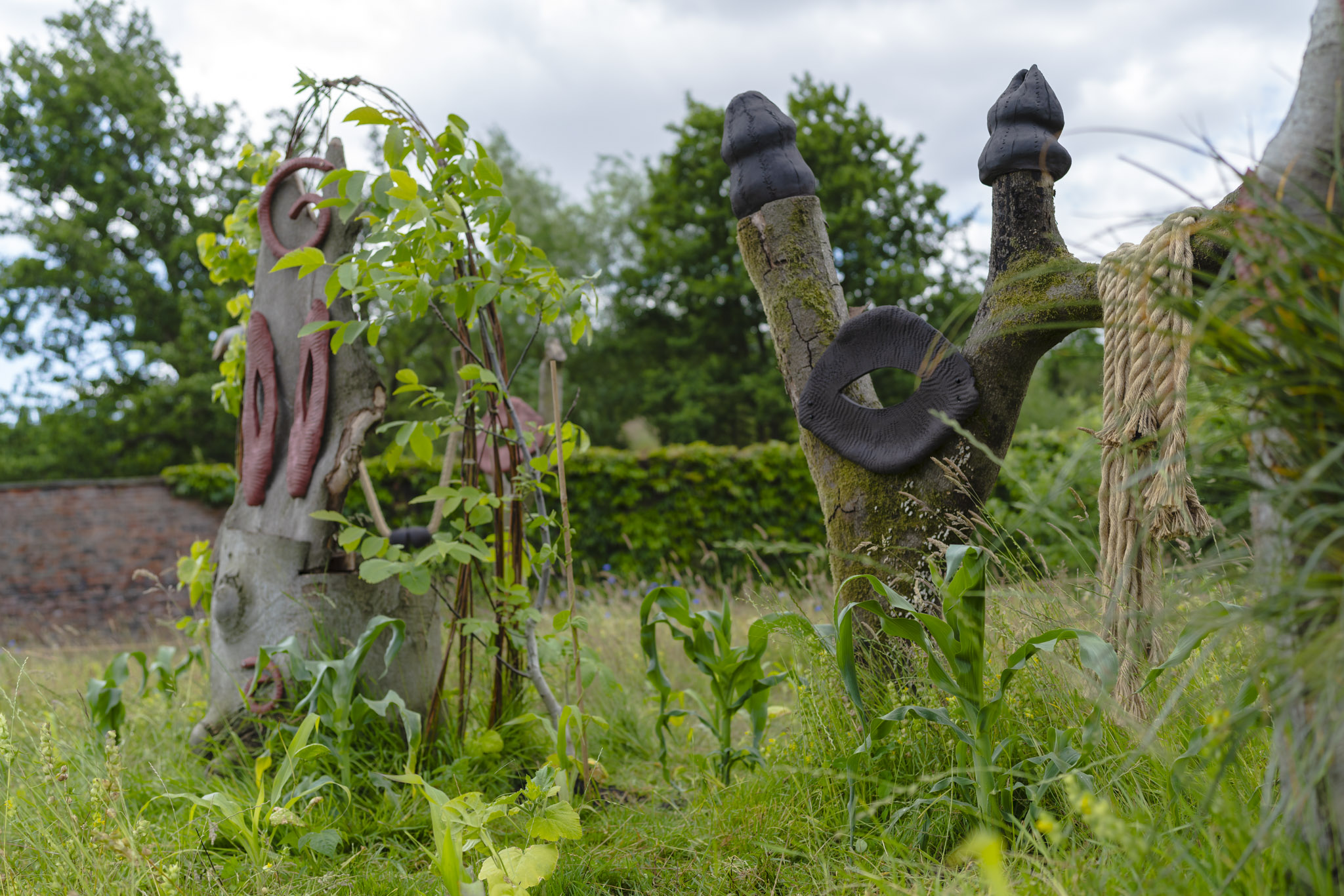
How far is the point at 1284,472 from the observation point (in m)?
0.87

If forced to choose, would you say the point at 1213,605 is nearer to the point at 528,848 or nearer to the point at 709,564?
the point at 528,848

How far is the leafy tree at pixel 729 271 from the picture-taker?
15359 millimetres

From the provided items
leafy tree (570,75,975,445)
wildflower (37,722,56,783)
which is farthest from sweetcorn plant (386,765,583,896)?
leafy tree (570,75,975,445)

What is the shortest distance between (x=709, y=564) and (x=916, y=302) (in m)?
9.43

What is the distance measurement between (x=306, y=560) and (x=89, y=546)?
8.97m

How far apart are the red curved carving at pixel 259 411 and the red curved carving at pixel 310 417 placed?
0.12 m

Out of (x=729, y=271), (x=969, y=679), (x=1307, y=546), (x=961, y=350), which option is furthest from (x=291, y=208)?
(x=729, y=271)

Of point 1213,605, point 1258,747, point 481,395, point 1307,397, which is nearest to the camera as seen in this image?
point 1307,397

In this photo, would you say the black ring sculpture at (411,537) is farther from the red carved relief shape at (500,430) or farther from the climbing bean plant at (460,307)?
the climbing bean plant at (460,307)

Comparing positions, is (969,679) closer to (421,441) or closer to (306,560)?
(421,441)

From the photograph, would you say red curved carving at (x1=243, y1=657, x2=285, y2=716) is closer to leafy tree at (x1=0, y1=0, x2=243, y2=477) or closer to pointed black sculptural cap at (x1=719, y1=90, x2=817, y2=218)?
pointed black sculptural cap at (x1=719, y1=90, x2=817, y2=218)

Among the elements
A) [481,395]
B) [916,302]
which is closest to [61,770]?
[481,395]

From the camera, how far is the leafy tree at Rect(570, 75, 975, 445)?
15.4 m

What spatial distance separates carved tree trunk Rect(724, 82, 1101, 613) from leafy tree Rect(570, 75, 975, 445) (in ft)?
42.4
